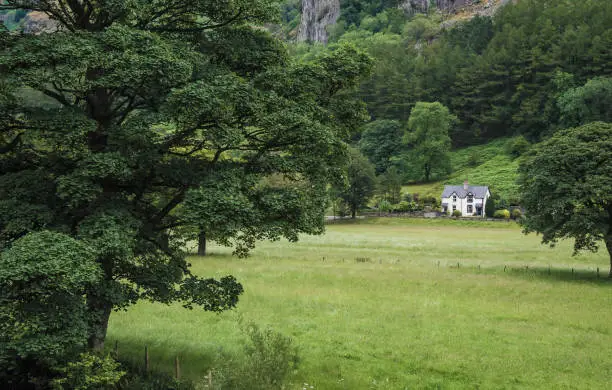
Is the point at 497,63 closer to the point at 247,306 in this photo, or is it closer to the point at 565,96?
the point at 565,96

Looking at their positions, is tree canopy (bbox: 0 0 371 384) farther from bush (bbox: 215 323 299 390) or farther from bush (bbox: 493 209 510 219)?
bush (bbox: 493 209 510 219)

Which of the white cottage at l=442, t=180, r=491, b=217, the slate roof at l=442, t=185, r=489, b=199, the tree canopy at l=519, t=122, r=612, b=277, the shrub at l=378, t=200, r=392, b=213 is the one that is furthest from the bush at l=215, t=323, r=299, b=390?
the slate roof at l=442, t=185, r=489, b=199

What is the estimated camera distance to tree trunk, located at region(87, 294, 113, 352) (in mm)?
15459

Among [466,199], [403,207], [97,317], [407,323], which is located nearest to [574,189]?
[407,323]

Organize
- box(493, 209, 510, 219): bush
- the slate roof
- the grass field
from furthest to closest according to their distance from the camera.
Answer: the slate roof < box(493, 209, 510, 219): bush < the grass field

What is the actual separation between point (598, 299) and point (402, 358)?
58.6 ft

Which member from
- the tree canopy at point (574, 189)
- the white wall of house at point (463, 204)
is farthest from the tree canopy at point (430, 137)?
the tree canopy at point (574, 189)

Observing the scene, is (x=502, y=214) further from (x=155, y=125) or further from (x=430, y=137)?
(x=155, y=125)

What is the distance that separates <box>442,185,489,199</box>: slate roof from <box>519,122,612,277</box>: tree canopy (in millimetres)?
66961

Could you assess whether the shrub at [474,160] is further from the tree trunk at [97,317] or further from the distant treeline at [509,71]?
the tree trunk at [97,317]

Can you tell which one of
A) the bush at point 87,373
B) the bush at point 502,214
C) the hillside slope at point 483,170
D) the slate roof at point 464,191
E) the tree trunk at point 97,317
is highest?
the hillside slope at point 483,170

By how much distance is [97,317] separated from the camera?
15461 mm

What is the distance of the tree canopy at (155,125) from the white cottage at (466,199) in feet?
304

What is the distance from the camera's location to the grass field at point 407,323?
61.6ft
